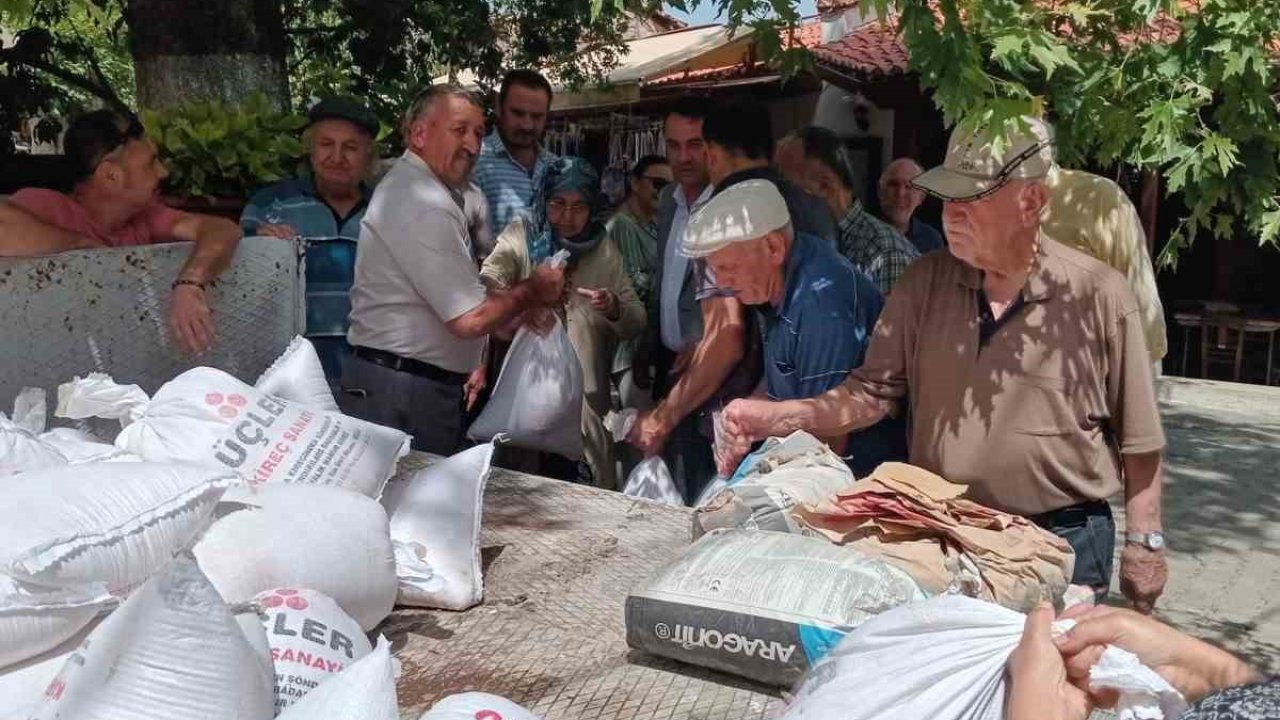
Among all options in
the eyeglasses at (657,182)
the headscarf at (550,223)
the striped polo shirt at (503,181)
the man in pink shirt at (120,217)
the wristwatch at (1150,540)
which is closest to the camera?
the wristwatch at (1150,540)

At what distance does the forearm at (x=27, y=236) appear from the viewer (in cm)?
290

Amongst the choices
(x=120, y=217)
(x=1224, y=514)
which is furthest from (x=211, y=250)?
(x=1224, y=514)

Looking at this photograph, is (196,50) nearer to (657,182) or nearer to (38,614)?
(657,182)

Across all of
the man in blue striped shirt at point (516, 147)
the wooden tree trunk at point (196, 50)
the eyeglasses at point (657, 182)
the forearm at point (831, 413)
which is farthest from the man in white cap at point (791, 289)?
the eyeglasses at point (657, 182)

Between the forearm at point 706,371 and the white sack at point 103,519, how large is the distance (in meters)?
1.45

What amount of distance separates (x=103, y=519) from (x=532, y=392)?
2.11 metres

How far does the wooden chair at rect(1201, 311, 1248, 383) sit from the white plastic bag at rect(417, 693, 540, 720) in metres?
9.79

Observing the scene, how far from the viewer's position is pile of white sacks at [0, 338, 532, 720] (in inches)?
65.8

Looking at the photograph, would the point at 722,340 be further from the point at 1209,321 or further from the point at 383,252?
the point at 1209,321

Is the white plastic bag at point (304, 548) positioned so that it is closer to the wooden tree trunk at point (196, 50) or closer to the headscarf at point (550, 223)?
the headscarf at point (550, 223)

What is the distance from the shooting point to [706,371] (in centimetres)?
329

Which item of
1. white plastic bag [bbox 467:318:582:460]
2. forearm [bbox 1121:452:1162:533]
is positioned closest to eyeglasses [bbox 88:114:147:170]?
white plastic bag [bbox 467:318:582:460]

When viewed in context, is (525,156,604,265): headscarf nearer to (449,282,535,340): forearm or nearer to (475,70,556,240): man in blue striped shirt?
(475,70,556,240): man in blue striped shirt

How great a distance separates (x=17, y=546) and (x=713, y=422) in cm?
182
